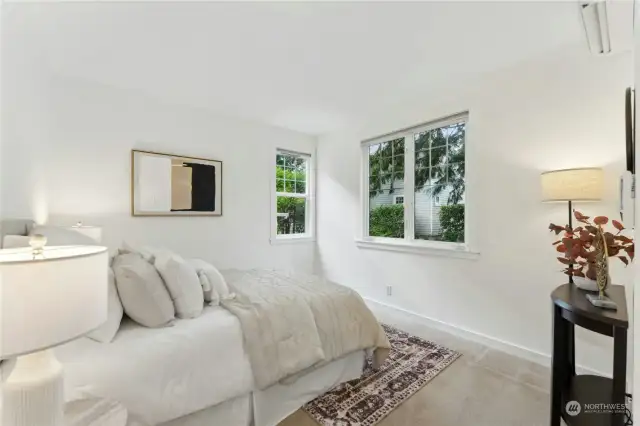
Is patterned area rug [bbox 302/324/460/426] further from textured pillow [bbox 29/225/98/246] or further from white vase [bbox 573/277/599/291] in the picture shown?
textured pillow [bbox 29/225/98/246]

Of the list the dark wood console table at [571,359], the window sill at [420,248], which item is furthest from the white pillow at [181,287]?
the window sill at [420,248]

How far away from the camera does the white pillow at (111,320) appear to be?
4.56 ft

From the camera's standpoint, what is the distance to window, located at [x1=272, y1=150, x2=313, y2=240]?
4332mm

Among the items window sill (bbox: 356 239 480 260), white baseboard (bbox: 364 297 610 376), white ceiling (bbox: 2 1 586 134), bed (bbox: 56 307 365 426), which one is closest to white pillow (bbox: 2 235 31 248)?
bed (bbox: 56 307 365 426)

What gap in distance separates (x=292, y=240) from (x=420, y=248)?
6.22ft

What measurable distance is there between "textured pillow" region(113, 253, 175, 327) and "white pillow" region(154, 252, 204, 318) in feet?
0.17

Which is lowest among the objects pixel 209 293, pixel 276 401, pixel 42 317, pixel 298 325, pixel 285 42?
pixel 276 401

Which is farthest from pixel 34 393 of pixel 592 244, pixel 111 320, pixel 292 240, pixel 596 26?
pixel 292 240

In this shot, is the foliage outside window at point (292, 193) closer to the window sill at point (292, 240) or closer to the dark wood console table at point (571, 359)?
the window sill at point (292, 240)

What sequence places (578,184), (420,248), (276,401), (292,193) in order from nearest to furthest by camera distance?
(276,401), (578,184), (420,248), (292,193)

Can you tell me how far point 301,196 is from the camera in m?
4.55

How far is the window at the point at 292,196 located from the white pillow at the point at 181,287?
2365 mm

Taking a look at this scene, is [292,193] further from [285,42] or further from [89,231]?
[89,231]

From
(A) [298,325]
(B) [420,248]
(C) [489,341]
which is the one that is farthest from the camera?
(B) [420,248]
